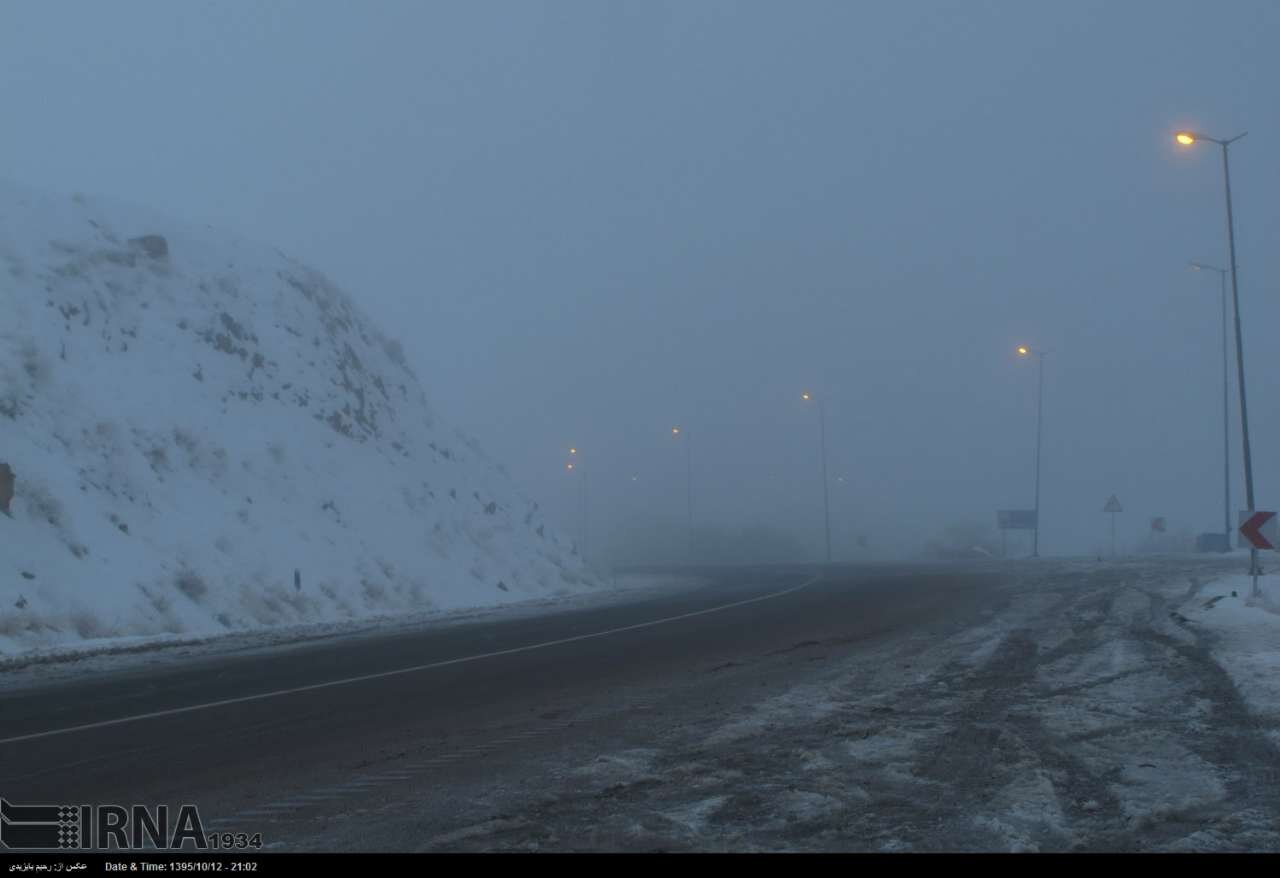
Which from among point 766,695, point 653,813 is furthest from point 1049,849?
point 766,695

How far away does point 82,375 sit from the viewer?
30875mm

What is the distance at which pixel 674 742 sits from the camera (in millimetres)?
10945

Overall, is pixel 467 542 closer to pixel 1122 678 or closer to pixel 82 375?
pixel 82 375

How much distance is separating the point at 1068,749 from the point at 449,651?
1200 centimetres

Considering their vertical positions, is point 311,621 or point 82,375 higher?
point 82,375

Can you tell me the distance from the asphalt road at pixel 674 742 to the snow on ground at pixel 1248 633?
304 millimetres

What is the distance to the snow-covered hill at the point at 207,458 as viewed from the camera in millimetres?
25062

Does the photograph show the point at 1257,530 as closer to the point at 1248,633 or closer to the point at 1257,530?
the point at 1257,530

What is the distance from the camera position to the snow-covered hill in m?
25.1

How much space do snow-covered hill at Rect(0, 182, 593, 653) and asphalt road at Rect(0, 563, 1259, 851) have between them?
6304 mm

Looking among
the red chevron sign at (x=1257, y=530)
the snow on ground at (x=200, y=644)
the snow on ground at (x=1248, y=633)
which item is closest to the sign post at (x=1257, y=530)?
the red chevron sign at (x=1257, y=530)

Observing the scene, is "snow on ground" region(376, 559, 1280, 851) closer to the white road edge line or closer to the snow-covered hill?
the white road edge line

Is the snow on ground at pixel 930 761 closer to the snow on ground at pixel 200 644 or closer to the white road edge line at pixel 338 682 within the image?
the white road edge line at pixel 338 682

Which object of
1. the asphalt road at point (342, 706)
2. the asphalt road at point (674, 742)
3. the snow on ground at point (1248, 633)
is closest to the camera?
the asphalt road at point (674, 742)
